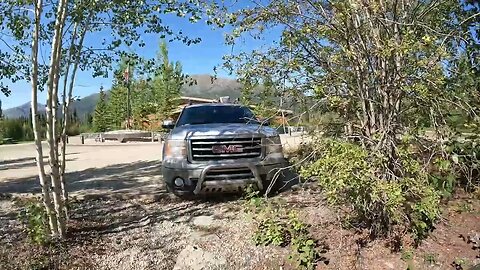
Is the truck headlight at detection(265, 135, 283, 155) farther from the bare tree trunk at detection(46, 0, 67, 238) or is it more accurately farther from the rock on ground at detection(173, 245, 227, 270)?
the bare tree trunk at detection(46, 0, 67, 238)

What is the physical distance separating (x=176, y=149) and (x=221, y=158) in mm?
714

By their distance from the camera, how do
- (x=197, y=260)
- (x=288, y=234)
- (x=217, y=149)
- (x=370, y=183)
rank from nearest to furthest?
(x=370, y=183) → (x=197, y=260) → (x=288, y=234) → (x=217, y=149)

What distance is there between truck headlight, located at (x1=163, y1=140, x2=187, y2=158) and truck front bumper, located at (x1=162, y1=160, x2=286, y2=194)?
0.74 ft

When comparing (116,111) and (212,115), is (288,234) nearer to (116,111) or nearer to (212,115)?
(212,115)

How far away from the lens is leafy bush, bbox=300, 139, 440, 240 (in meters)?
3.88

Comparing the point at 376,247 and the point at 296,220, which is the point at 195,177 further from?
the point at 376,247

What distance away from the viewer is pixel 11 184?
31.3 ft

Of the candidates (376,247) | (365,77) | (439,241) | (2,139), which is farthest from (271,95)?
(2,139)

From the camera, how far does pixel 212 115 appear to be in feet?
24.7

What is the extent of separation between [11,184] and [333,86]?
8292 millimetres

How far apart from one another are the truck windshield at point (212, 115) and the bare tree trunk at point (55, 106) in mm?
2711

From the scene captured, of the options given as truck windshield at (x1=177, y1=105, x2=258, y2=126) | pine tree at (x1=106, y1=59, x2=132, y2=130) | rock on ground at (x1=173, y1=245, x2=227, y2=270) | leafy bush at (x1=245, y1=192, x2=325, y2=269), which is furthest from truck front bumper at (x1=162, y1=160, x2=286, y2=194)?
pine tree at (x1=106, y1=59, x2=132, y2=130)

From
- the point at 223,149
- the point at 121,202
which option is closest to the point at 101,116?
the point at 121,202

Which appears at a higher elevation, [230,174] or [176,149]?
[176,149]
